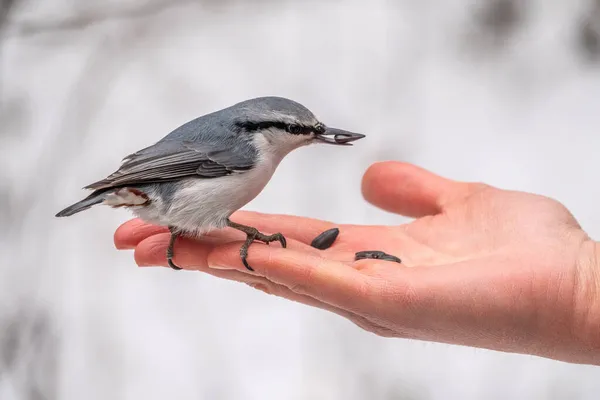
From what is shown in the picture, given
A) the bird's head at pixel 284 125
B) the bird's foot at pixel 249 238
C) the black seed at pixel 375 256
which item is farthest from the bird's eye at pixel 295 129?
the black seed at pixel 375 256

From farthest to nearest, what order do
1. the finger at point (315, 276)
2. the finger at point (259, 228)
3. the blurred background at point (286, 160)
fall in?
1. the blurred background at point (286, 160)
2. the finger at point (259, 228)
3. the finger at point (315, 276)

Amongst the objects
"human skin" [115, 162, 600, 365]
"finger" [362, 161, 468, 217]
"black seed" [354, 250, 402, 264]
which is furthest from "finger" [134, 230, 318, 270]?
"finger" [362, 161, 468, 217]

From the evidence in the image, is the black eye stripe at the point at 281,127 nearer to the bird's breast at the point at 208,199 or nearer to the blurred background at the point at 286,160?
the bird's breast at the point at 208,199

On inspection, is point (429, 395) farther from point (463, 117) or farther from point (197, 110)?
point (197, 110)

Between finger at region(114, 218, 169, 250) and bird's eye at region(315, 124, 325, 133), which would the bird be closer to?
bird's eye at region(315, 124, 325, 133)

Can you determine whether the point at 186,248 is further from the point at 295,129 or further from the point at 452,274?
the point at 452,274

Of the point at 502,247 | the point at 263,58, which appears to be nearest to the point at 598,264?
the point at 502,247

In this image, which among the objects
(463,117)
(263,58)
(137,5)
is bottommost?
(463,117)
